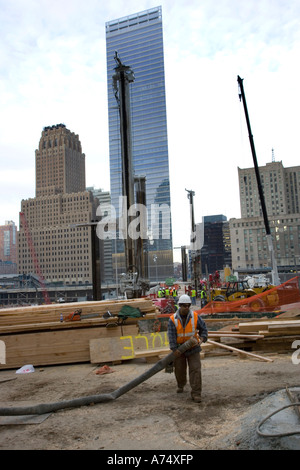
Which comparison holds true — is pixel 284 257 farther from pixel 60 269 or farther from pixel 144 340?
pixel 144 340

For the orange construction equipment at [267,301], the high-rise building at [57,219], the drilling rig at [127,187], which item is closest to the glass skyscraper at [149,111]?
the high-rise building at [57,219]

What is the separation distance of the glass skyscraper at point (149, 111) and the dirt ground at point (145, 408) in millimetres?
134934

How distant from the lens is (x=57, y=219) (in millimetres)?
156000

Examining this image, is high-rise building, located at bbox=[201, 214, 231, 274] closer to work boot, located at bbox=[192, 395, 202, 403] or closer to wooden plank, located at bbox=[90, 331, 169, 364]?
wooden plank, located at bbox=[90, 331, 169, 364]

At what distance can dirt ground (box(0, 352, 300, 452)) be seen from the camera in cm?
396

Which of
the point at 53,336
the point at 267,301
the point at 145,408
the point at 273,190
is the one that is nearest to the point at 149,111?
the point at 273,190

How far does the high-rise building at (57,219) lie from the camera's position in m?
144

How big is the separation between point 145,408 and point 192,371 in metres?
0.89

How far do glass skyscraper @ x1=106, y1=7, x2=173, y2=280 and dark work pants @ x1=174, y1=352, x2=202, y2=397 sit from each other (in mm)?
136226

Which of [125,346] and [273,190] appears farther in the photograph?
[273,190]

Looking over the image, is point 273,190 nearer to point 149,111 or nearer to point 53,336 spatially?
point 149,111

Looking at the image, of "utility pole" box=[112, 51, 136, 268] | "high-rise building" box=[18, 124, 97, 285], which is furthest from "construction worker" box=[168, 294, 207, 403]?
"high-rise building" box=[18, 124, 97, 285]

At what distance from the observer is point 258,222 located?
4961 inches
